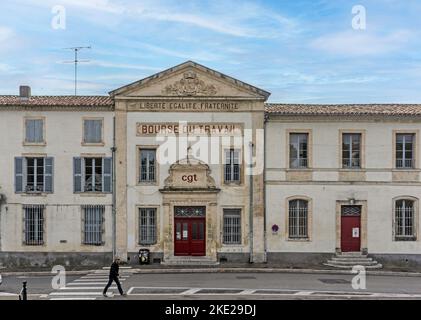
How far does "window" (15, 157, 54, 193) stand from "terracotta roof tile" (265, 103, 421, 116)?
11.8m

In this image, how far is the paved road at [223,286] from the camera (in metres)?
19.2

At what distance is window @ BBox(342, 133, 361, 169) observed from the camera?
28.7m

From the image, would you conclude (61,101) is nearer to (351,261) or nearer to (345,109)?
(345,109)

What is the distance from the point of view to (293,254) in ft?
92.5

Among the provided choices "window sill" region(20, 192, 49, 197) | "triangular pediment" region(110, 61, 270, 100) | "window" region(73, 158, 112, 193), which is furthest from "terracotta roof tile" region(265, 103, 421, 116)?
"window sill" region(20, 192, 49, 197)

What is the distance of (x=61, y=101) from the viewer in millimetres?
28562

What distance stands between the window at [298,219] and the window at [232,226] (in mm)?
2645

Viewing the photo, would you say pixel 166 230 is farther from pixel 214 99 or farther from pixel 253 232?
pixel 214 99

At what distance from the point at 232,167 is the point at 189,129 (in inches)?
117

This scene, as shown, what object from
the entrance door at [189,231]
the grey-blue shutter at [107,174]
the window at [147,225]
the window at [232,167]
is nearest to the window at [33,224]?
the grey-blue shutter at [107,174]

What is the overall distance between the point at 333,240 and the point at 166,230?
28.3 ft

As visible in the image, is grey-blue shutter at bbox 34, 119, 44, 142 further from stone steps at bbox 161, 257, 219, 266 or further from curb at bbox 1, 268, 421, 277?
stone steps at bbox 161, 257, 219, 266

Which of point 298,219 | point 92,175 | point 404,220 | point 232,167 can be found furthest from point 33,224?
point 404,220
